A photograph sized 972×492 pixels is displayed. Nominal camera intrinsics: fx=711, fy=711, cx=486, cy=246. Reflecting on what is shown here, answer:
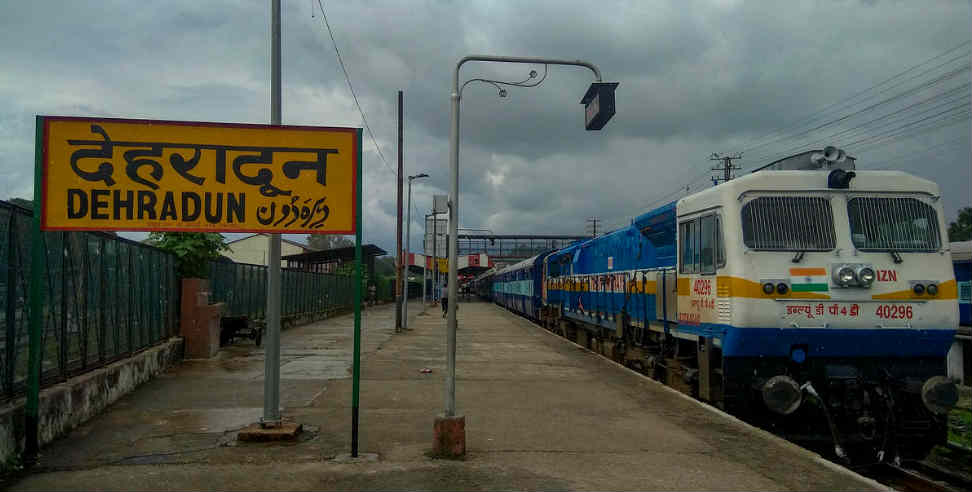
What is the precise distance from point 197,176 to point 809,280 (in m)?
6.89

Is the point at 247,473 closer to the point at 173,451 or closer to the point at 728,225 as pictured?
the point at 173,451

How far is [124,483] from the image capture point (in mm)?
6012

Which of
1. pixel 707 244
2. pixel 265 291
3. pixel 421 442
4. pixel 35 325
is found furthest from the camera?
pixel 265 291

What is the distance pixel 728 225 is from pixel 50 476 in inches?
294

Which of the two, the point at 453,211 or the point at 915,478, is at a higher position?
the point at 453,211

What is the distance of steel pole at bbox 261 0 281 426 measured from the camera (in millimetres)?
7883

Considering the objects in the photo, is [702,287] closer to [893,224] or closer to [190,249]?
[893,224]

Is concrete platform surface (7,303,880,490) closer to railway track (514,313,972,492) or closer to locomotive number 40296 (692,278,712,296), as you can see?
railway track (514,313,972,492)

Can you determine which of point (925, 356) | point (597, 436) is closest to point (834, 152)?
point (925, 356)

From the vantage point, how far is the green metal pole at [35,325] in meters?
6.75

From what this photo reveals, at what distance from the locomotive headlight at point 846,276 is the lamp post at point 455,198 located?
3.22 meters

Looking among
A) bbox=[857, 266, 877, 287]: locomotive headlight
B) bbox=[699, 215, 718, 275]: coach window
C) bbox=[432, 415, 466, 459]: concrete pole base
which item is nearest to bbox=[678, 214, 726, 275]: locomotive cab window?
bbox=[699, 215, 718, 275]: coach window

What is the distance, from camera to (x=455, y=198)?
7770 mm

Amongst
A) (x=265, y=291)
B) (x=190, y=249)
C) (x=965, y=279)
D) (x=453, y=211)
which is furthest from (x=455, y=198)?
(x=265, y=291)
